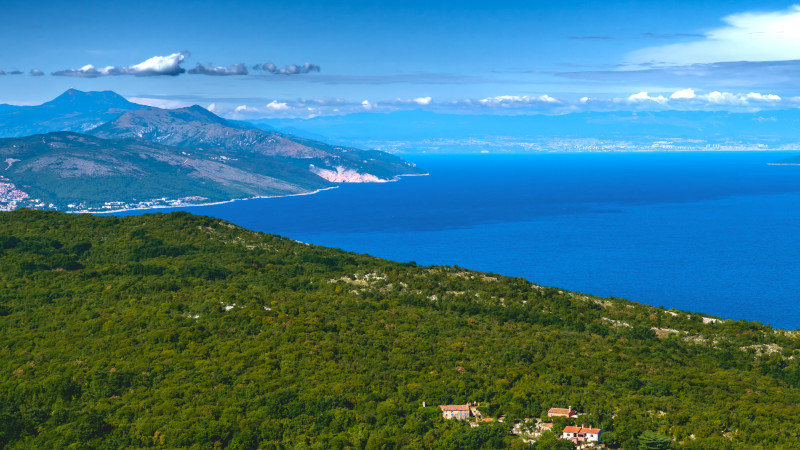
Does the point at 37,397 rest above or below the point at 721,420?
below

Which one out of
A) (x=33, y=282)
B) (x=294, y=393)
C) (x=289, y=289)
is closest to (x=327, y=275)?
(x=289, y=289)

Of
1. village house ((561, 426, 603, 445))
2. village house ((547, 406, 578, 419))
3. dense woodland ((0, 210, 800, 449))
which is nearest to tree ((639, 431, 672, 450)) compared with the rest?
dense woodland ((0, 210, 800, 449))

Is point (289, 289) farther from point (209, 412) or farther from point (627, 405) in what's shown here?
point (627, 405)

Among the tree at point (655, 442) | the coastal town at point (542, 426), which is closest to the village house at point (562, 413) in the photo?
the coastal town at point (542, 426)

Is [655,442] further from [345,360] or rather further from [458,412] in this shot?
[345,360]

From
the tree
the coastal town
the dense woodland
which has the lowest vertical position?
the dense woodland

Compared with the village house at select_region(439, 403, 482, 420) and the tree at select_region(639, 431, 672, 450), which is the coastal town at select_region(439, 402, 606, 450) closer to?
the village house at select_region(439, 403, 482, 420)
